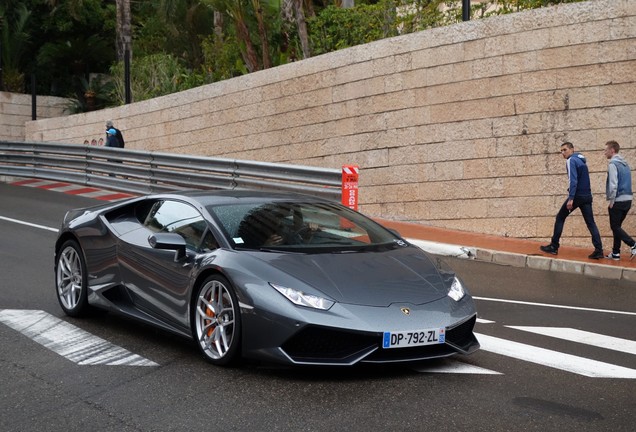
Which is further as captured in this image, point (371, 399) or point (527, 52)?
point (527, 52)

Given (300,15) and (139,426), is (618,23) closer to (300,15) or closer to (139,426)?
(300,15)

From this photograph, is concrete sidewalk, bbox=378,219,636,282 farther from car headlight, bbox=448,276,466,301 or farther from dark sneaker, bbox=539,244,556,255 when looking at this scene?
car headlight, bbox=448,276,466,301

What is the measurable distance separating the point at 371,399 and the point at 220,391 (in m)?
0.95

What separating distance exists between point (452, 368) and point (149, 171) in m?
14.8

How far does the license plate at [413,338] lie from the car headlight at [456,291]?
0.47 metres

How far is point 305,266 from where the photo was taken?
6438 mm

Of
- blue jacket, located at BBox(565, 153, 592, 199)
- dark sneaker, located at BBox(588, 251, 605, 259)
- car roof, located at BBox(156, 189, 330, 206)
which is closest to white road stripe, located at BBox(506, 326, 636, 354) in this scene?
car roof, located at BBox(156, 189, 330, 206)

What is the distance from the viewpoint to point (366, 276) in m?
6.45

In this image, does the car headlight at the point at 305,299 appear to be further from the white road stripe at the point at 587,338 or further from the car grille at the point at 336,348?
the white road stripe at the point at 587,338

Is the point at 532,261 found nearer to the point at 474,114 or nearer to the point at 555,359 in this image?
the point at 474,114

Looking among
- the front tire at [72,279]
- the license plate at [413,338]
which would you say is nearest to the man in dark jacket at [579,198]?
the front tire at [72,279]

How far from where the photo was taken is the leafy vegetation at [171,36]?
20469mm

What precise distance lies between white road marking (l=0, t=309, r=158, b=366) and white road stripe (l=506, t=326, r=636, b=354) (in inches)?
131

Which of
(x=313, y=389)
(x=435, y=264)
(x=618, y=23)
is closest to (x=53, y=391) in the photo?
(x=313, y=389)
